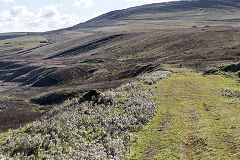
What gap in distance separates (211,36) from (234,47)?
30.1 meters

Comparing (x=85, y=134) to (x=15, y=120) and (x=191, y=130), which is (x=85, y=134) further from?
(x=15, y=120)

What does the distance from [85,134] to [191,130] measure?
6.74 meters

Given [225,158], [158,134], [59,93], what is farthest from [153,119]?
[59,93]

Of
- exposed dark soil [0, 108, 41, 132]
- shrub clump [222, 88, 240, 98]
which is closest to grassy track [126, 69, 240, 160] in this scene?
shrub clump [222, 88, 240, 98]

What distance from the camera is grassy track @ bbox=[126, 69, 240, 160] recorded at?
1247 centimetres

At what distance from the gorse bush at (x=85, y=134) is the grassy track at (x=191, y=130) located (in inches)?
36.7

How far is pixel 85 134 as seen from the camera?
1502 cm

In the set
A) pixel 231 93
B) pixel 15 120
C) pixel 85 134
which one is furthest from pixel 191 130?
pixel 15 120

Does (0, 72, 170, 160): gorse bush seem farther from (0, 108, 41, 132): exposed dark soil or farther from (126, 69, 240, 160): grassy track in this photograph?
(0, 108, 41, 132): exposed dark soil

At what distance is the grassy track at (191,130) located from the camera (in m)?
12.5

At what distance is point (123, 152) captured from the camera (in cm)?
1288

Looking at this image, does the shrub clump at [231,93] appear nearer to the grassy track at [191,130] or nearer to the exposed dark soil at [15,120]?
the grassy track at [191,130]

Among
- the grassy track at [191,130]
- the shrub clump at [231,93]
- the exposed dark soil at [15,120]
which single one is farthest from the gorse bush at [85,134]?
the shrub clump at [231,93]

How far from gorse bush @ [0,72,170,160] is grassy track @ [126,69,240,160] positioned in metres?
0.93
